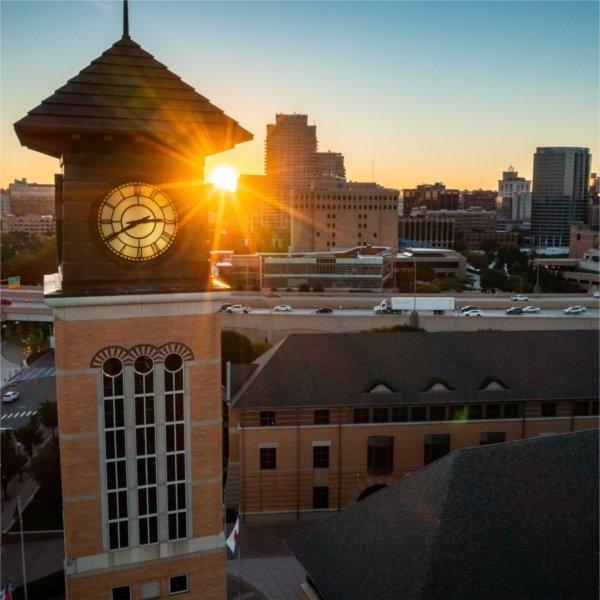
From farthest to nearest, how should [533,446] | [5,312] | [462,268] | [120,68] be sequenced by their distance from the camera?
1. [462,268]
2. [5,312]
3. [533,446]
4. [120,68]

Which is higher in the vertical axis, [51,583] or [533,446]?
[533,446]

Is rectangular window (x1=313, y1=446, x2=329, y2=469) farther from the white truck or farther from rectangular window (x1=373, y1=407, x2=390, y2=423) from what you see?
the white truck

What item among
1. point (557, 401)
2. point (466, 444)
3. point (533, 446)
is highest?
point (533, 446)

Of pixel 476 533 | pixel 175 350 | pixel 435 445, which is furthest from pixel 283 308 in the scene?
pixel 175 350

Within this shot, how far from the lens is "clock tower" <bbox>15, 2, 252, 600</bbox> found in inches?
645

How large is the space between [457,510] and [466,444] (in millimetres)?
18368

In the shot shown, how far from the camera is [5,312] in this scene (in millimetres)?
81250

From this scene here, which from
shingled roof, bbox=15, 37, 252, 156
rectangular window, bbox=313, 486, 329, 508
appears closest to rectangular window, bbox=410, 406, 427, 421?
rectangular window, bbox=313, 486, 329, 508

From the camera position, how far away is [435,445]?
36.8 m

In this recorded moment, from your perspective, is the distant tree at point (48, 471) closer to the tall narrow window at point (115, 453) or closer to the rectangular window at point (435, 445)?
the rectangular window at point (435, 445)

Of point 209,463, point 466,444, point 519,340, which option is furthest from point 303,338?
point 209,463

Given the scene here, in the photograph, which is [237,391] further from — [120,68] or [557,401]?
[120,68]

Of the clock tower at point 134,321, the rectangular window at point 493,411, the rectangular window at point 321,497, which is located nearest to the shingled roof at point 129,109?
the clock tower at point 134,321

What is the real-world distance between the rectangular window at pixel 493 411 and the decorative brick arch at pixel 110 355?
2613 centimetres
